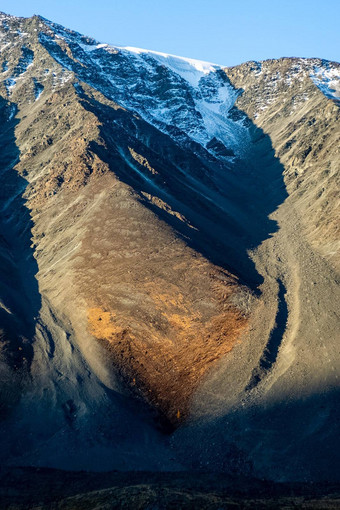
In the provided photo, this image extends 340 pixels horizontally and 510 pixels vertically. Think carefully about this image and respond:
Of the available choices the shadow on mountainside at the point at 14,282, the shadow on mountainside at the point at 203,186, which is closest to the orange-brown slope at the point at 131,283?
the shadow on mountainside at the point at 14,282

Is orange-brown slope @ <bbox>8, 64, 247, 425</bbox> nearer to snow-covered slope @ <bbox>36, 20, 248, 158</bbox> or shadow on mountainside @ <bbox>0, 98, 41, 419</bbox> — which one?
shadow on mountainside @ <bbox>0, 98, 41, 419</bbox>

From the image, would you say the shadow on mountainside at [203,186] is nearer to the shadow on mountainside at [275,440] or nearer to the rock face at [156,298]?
the rock face at [156,298]

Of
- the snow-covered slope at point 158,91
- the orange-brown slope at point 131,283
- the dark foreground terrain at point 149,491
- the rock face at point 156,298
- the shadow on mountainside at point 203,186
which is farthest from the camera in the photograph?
the snow-covered slope at point 158,91

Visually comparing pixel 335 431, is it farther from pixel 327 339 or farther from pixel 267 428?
pixel 327 339

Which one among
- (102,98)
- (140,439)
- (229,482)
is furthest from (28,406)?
(102,98)

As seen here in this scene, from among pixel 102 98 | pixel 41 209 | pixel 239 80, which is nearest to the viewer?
pixel 41 209
